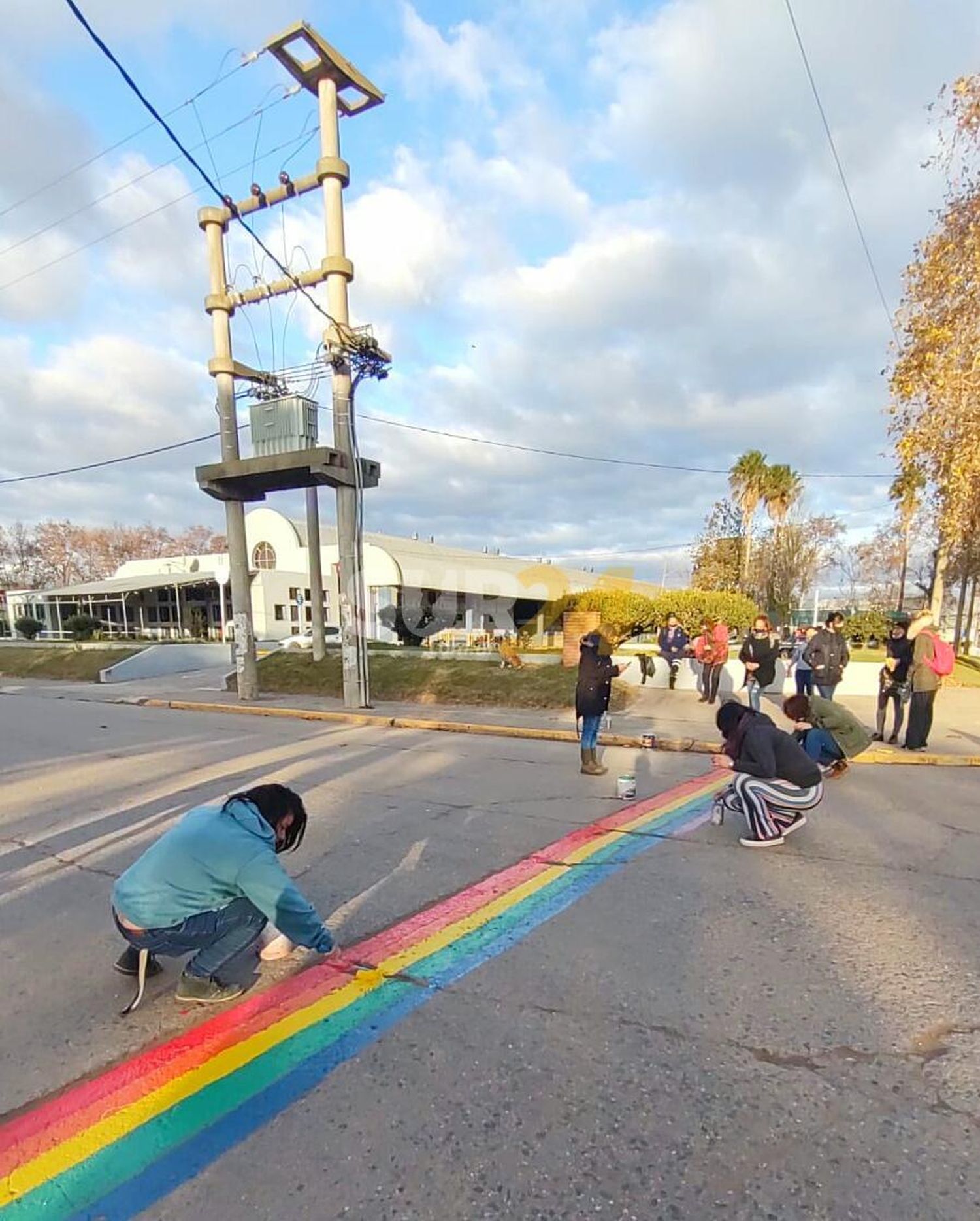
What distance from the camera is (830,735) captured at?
605 cm

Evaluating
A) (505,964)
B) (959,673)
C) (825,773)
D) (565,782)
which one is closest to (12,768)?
(565,782)

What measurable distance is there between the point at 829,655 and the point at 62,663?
2602 centimetres

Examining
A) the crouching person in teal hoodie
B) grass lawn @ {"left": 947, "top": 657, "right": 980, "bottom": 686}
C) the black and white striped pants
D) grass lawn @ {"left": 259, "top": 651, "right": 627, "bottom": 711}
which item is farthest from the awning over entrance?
the crouching person in teal hoodie

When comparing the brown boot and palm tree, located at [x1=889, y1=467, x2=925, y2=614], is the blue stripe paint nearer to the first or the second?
the brown boot

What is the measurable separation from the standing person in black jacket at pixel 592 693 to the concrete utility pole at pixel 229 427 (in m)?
10.2

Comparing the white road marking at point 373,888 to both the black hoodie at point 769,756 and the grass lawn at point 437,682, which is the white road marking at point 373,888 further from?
the grass lawn at point 437,682

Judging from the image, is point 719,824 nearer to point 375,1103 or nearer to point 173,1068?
point 375,1103

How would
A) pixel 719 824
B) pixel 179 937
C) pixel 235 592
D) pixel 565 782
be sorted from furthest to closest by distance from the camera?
pixel 235 592, pixel 565 782, pixel 719 824, pixel 179 937

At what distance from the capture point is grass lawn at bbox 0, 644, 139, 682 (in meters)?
22.7

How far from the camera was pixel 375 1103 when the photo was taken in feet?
7.34

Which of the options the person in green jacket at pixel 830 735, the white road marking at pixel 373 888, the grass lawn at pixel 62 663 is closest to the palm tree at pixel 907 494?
the person in green jacket at pixel 830 735

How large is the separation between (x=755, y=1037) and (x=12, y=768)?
30.3 ft

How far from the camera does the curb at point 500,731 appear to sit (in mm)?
7680

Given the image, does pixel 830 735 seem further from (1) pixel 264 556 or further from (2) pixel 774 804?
(1) pixel 264 556
